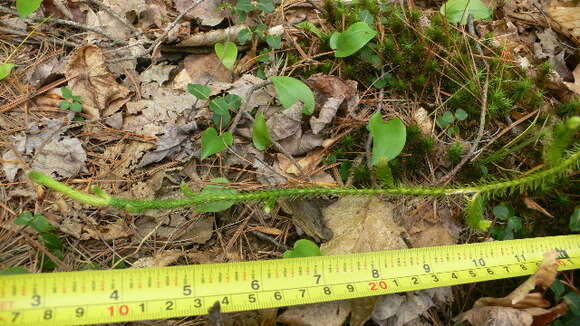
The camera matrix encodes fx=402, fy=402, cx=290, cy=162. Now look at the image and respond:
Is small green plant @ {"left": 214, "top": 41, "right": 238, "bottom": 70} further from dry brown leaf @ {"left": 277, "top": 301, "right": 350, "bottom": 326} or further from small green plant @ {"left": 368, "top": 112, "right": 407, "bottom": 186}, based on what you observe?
dry brown leaf @ {"left": 277, "top": 301, "right": 350, "bottom": 326}

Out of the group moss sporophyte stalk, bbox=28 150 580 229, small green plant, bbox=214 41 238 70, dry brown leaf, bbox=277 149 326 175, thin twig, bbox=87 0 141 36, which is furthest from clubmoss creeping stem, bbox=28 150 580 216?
thin twig, bbox=87 0 141 36

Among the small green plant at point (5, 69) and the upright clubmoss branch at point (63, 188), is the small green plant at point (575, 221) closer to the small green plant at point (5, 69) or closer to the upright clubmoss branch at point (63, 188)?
the upright clubmoss branch at point (63, 188)

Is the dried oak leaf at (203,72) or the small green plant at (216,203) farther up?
the dried oak leaf at (203,72)

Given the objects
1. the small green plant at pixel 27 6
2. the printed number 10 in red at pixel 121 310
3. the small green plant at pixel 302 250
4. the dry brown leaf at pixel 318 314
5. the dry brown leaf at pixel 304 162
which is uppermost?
the small green plant at pixel 27 6

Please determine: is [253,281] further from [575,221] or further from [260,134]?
[575,221]

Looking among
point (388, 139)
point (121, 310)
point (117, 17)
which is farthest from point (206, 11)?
point (121, 310)

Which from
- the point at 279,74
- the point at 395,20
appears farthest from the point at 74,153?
the point at 395,20

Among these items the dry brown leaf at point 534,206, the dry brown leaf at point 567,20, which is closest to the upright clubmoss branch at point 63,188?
the dry brown leaf at point 534,206
